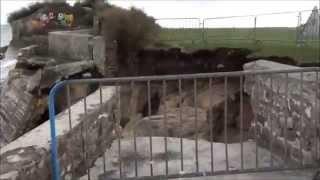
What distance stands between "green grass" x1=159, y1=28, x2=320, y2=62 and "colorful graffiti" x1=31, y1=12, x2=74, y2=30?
737cm

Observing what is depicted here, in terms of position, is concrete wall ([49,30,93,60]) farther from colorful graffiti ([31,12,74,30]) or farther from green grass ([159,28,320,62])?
colorful graffiti ([31,12,74,30])

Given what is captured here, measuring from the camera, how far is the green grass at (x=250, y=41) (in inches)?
840

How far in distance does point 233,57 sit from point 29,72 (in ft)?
28.0

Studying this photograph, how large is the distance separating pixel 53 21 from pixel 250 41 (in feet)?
49.8

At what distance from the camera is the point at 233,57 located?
2309 centimetres

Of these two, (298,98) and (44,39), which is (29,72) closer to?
(44,39)

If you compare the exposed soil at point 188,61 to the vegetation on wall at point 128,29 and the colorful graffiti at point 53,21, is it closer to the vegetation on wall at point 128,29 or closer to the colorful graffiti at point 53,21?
the vegetation on wall at point 128,29

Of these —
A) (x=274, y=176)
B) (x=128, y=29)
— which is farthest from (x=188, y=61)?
(x=274, y=176)

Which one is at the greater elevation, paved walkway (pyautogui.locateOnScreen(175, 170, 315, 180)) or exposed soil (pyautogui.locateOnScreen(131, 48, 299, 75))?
exposed soil (pyautogui.locateOnScreen(131, 48, 299, 75))

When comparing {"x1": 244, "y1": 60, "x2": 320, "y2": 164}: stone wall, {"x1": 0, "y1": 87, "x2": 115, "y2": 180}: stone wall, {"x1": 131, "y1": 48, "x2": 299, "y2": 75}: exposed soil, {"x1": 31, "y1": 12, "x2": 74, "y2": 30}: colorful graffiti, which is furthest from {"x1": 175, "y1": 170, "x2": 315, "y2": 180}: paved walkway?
{"x1": 31, "y1": 12, "x2": 74, "y2": 30}: colorful graffiti

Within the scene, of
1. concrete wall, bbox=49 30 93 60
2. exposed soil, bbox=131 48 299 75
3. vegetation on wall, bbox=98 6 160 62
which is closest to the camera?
exposed soil, bbox=131 48 299 75

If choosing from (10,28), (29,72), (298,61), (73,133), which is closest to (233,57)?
(298,61)

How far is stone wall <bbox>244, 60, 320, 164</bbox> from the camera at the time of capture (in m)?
6.98

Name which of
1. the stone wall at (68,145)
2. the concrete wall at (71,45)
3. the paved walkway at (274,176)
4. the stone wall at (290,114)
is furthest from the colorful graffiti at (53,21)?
the paved walkway at (274,176)
